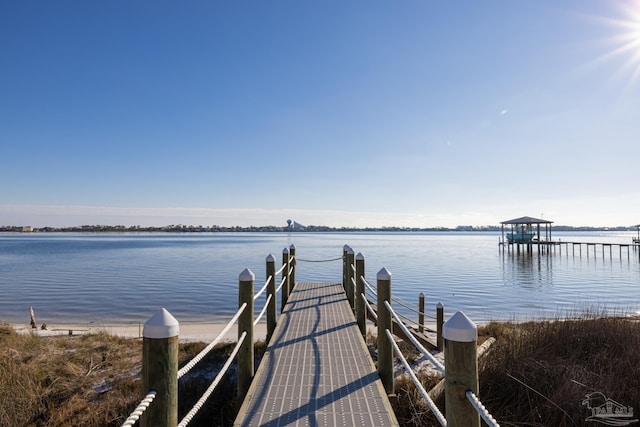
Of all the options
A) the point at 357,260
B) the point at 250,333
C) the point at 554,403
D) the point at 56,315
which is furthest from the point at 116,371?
the point at 56,315

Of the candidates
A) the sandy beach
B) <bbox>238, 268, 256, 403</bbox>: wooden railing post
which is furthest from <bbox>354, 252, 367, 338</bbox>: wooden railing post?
the sandy beach

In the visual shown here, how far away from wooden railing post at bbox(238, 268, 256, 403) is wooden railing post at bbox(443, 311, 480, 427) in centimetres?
328

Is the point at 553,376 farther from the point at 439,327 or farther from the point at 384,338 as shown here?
the point at 439,327

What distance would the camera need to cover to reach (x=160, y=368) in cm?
231

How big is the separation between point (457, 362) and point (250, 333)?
3566 millimetres

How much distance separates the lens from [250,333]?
17.5 feet

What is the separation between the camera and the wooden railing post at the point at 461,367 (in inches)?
92.7

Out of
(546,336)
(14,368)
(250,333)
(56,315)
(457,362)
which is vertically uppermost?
(457,362)

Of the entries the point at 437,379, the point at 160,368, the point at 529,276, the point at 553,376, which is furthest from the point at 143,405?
the point at 529,276

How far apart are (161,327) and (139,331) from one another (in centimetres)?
1224

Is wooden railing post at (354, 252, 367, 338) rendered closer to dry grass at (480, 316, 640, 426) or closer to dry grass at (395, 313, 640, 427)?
dry grass at (395, 313, 640, 427)

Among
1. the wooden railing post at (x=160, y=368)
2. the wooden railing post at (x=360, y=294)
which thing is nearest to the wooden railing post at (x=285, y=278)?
the wooden railing post at (x=360, y=294)

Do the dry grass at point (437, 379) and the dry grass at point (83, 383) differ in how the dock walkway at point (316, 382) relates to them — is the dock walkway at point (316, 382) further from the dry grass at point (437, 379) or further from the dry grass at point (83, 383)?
the dry grass at point (83, 383)

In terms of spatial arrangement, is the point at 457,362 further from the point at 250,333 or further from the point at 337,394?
the point at 250,333
